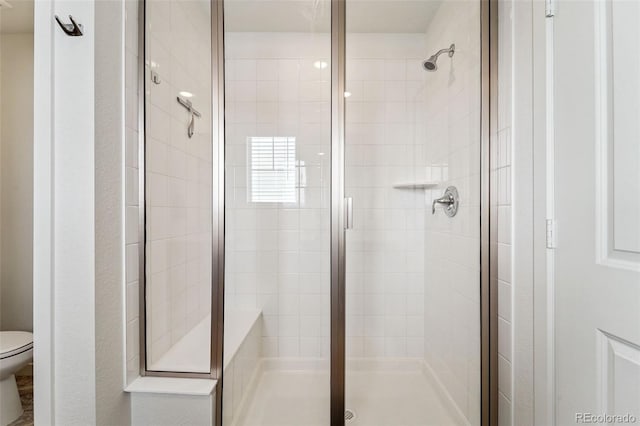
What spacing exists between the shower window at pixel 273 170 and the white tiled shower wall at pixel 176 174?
184mm

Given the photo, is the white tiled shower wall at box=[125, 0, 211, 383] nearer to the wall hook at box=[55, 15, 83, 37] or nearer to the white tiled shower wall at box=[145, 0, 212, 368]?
the white tiled shower wall at box=[145, 0, 212, 368]

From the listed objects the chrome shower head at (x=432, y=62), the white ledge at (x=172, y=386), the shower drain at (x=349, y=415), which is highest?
the chrome shower head at (x=432, y=62)

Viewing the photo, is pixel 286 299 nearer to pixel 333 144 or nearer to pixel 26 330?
pixel 333 144

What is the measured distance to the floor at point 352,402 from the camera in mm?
1406

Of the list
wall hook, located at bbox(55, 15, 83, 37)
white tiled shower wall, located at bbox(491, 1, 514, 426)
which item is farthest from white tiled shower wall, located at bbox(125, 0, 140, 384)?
white tiled shower wall, located at bbox(491, 1, 514, 426)

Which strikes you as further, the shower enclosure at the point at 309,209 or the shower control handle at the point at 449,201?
the shower control handle at the point at 449,201

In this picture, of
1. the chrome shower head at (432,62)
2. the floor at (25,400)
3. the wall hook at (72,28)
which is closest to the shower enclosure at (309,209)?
the chrome shower head at (432,62)

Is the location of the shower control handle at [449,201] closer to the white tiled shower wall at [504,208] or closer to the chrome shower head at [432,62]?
the white tiled shower wall at [504,208]

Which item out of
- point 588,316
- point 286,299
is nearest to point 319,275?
point 286,299

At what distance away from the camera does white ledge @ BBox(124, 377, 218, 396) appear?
1.27 meters

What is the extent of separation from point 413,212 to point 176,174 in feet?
3.65

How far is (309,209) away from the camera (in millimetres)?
1420

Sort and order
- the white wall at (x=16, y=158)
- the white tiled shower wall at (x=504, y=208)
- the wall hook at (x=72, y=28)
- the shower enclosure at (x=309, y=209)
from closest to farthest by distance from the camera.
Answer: the wall hook at (x=72, y=28), the white tiled shower wall at (x=504, y=208), the shower enclosure at (x=309, y=209), the white wall at (x=16, y=158)

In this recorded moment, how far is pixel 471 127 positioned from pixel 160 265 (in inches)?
57.2
